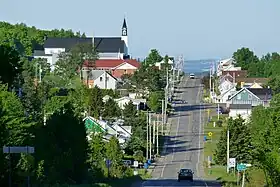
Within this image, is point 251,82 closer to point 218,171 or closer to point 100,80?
point 100,80

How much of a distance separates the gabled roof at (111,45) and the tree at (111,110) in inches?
2817

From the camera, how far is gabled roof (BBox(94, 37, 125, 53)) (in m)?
156

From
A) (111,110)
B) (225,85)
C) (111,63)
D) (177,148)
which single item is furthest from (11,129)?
(111,63)

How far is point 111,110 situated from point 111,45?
75323mm

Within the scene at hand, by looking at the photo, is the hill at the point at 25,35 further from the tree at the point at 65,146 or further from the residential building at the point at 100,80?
the tree at the point at 65,146

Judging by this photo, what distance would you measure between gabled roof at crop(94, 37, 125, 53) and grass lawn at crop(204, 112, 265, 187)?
6393 centimetres

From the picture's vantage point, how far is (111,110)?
272 feet

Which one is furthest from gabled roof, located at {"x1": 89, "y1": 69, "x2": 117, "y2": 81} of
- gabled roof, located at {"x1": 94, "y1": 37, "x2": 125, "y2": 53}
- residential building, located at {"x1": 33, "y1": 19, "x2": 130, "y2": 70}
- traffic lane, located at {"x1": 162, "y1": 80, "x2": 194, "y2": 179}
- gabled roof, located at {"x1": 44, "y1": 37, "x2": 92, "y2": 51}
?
gabled roof, located at {"x1": 44, "y1": 37, "x2": 92, "y2": 51}

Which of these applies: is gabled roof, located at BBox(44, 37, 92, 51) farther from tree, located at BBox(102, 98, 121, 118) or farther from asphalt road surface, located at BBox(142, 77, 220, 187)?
tree, located at BBox(102, 98, 121, 118)

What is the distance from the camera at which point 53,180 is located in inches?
1206

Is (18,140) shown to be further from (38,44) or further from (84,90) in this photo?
(38,44)

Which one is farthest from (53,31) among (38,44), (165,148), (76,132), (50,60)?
(76,132)

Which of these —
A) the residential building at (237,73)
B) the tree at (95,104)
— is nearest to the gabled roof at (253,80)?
the residential building at (237,73)

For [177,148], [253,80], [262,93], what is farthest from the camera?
[253,80]
